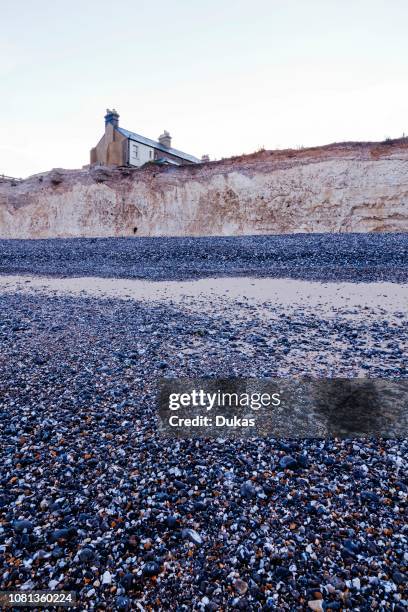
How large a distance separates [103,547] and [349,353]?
4.07 m

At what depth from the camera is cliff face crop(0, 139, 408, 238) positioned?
23.0 m

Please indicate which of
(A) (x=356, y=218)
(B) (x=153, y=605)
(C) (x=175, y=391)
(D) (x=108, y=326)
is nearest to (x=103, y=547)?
(B) (x=153, y=605)

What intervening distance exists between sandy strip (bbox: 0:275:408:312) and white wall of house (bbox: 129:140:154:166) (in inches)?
1402

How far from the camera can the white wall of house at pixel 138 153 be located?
139 ft

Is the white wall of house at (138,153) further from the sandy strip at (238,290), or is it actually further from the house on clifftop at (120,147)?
the sandy strip at (238,290)

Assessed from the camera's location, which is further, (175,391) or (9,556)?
(175,391)

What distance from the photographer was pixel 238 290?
9406mm

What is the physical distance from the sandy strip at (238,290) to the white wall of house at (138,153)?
35.6 metres

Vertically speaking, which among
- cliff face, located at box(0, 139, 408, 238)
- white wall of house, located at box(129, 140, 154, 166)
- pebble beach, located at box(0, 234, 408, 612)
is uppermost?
white wall of house, located at box(129, 140, 154, 166)

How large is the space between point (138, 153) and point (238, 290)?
3970 cm

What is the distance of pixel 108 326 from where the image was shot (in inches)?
258

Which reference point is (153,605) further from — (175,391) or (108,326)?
(108,326)

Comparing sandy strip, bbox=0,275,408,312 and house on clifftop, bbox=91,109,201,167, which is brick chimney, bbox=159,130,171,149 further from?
sandy strip, bbox=0,275,408,312

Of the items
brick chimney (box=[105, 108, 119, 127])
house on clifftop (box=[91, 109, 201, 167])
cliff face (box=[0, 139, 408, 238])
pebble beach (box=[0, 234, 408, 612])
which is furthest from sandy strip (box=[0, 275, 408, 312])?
brick chimney (box=[105, 108, 119, 127])
